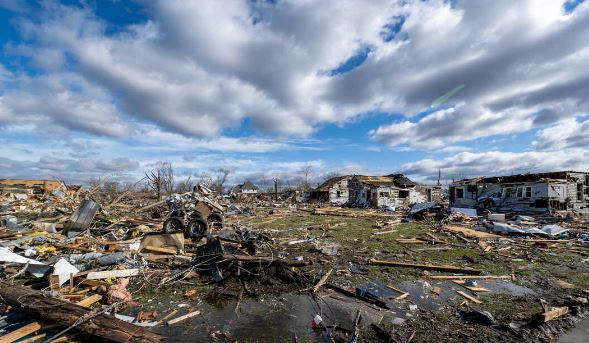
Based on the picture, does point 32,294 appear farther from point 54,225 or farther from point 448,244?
point 448,244

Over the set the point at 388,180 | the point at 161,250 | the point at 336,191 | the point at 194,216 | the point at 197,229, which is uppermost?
the point at 388,180

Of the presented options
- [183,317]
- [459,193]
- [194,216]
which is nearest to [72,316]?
[183,317]

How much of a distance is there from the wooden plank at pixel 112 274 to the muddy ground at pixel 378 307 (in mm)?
200

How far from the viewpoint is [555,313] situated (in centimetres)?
530

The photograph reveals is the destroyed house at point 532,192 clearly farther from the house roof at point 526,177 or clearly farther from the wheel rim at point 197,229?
the wheel rim at point 197,229

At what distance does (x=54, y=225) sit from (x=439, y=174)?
2648 inches

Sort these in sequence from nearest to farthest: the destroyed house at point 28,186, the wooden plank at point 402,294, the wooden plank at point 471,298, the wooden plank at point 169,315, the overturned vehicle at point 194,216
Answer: the wooden plank at point 169,315 < the wooden plank at point 471,298 < the wooden plank at point 402,294 < the overturned vehicle at point 194,216 < the destroyed house at point 28,186

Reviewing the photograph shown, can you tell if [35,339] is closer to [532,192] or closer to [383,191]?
[532,192]

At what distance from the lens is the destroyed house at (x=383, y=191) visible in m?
37.0

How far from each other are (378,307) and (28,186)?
4136 cm

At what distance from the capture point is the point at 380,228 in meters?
17.5

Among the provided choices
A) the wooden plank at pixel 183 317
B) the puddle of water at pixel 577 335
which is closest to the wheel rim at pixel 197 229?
the wooden plank at pixel 183 317

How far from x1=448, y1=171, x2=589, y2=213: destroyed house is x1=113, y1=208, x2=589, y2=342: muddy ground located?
55.6ft

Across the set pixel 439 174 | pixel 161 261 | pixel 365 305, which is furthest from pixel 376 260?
pixel 439 174
